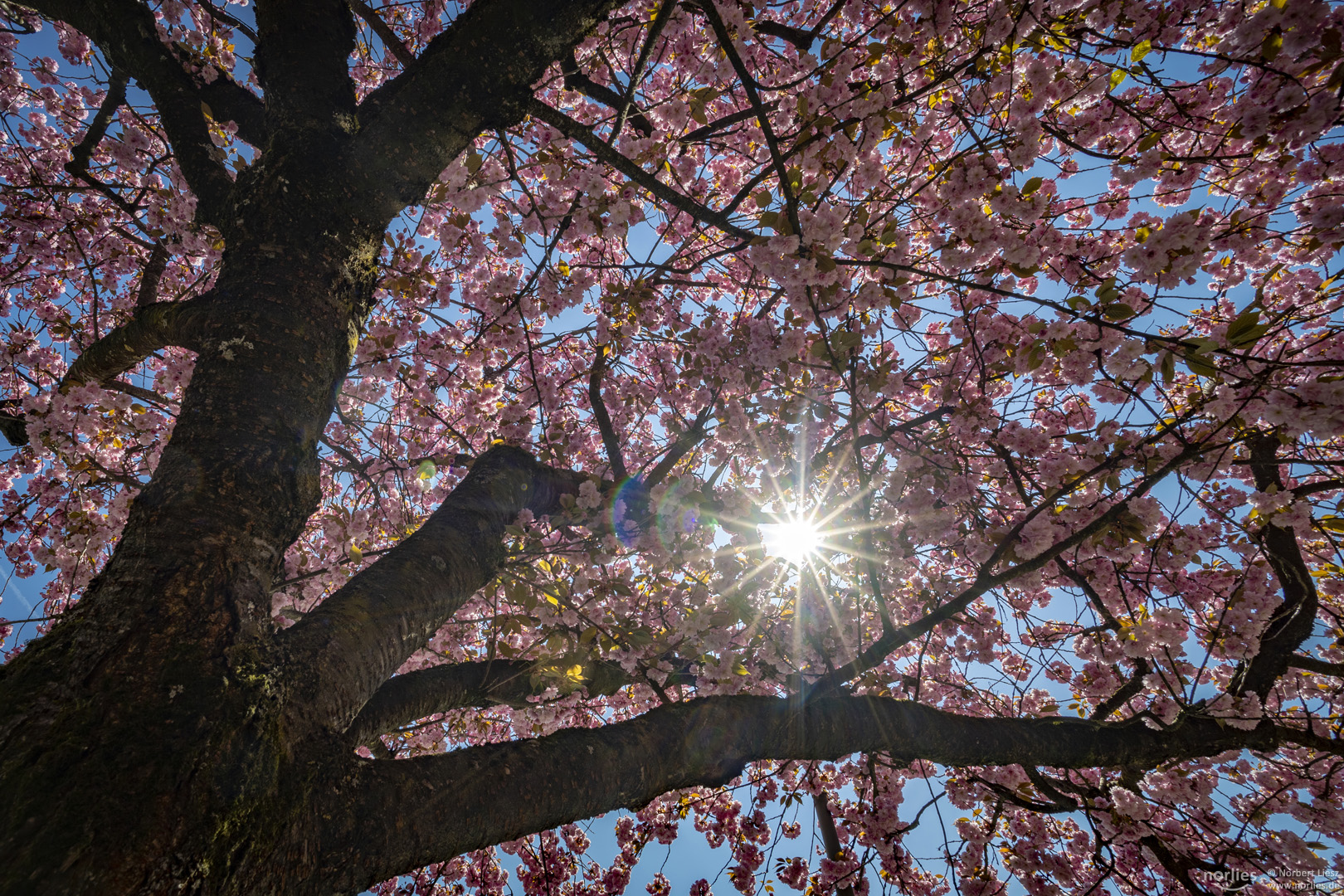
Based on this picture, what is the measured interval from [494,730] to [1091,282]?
22.5 ft

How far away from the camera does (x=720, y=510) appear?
3.99 metres

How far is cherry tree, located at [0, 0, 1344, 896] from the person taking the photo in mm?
1438

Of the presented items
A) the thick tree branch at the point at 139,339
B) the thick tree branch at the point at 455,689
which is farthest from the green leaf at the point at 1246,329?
the thick tree branch at the point at 139,339

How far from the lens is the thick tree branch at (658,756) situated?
144cm

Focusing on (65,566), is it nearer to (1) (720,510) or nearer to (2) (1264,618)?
(1) (720,510)

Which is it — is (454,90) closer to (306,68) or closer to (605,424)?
(306,68)

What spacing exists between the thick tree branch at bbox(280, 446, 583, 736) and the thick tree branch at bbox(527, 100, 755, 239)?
6.04 ft

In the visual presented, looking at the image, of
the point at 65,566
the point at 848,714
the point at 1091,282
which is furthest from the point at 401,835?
the point at 65,566

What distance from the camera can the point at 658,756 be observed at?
6.61 feet

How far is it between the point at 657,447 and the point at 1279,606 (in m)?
4.76

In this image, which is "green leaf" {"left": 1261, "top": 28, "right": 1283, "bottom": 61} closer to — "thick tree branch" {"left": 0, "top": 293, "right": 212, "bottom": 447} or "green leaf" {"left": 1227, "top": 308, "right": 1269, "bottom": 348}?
"green leaf" {"left": 1227, "top": 308, "right": 1269, "bottom": 348}

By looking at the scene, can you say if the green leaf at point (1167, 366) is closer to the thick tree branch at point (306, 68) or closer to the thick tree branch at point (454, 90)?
the thick tree branch at point (454, 90)

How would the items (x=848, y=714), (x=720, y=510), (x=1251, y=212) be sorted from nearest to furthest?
1. (x=848, y=714)
2. (x=1251, y=212)
3. (x=720, y=510)

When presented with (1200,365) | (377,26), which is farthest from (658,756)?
(377,26)
